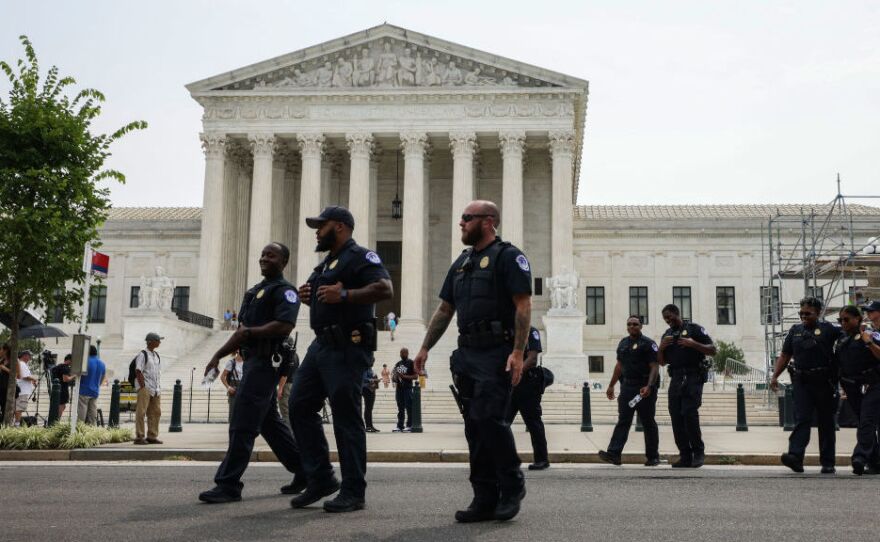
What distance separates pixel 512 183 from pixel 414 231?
5.36 meters

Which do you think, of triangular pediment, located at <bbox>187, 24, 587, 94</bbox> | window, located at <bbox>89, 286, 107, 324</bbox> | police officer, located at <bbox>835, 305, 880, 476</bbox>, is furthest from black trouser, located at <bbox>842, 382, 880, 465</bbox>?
window, located at <bbox>89, 286, 107, 324</bbox>

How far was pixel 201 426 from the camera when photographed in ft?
70.2

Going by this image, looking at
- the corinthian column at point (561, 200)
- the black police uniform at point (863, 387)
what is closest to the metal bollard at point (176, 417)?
the black police uniform at point (863, 387)

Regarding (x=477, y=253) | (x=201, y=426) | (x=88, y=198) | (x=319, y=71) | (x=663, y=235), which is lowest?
(x=201, y=426)

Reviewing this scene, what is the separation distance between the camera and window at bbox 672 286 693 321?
167 feet

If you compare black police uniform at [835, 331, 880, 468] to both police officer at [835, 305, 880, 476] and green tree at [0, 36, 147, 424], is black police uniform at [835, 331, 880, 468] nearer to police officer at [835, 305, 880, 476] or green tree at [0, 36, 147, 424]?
police officer at [835, 305, 880, 476]

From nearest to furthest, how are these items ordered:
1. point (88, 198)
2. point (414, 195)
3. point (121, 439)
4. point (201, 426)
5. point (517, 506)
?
point (517, 506), point (121, 439), point (88, 198), point (201, 426), point (414, 195)

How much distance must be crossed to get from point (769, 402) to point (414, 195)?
22203mm

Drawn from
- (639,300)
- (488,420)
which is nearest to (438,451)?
(488,420)

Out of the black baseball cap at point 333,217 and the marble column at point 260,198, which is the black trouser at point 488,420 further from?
the marble column at point 260,198

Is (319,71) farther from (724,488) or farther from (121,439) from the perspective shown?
(724,488)

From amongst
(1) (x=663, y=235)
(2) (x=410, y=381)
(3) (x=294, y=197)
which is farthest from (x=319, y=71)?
(2) (x=410, y=381)

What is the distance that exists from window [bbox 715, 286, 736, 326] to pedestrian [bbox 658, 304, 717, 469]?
4050cm

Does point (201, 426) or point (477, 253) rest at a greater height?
point (477, 253)
